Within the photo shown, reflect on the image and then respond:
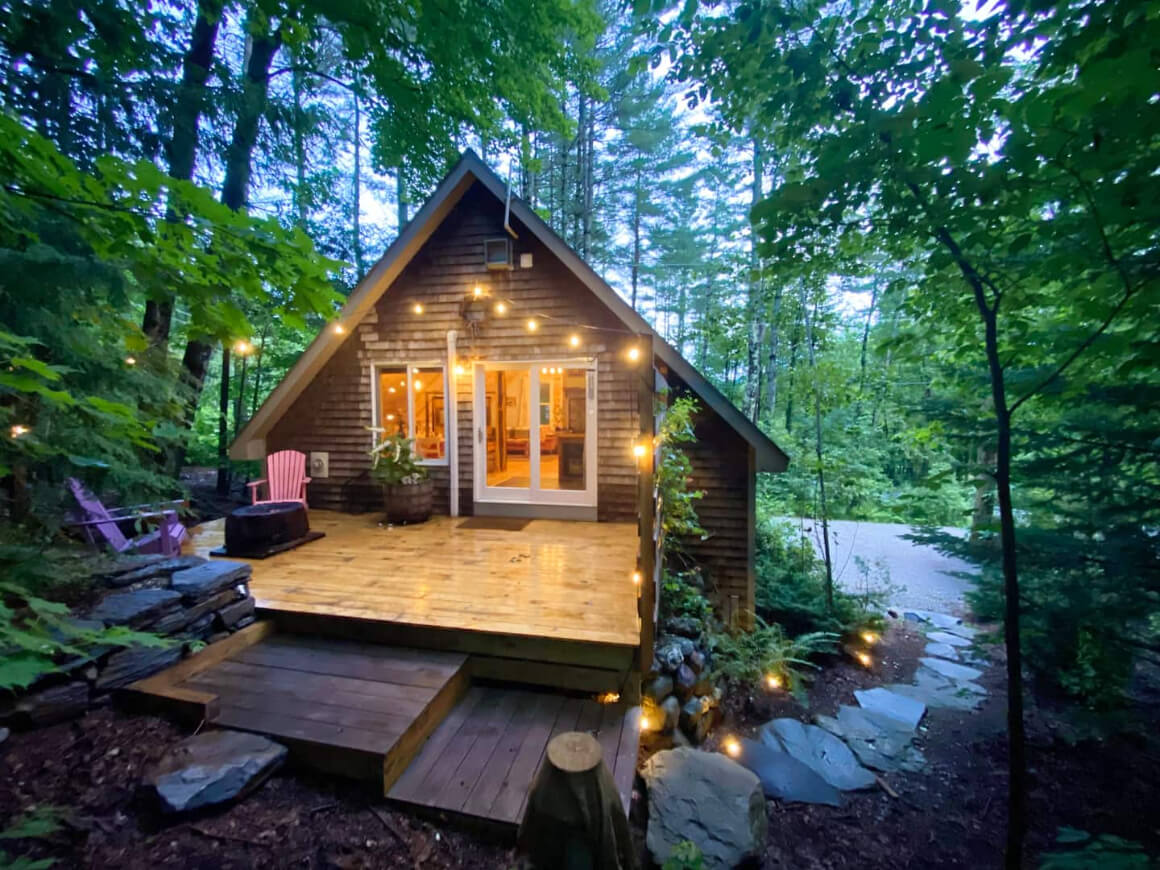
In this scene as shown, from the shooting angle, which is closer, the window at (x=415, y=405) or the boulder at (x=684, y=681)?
the boulder at (x=684, y=681)

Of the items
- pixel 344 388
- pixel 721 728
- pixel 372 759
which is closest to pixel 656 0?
pixel 372 759

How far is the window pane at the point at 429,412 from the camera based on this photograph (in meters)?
6.44

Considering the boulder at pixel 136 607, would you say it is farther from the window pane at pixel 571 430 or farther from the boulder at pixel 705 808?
the window pane at pixel 571 430

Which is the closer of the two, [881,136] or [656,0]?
[881,136]

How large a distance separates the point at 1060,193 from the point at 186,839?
4.10 metres

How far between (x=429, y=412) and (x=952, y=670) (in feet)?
23.1

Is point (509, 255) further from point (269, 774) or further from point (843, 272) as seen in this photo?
point (269, 774)

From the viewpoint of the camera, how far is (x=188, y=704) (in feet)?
7.48

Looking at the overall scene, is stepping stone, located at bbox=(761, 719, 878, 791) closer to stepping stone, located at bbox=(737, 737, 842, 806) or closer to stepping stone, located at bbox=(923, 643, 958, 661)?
stepping stone, located at bbox=(737, 737, 842, 806)

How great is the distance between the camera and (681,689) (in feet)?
11.3

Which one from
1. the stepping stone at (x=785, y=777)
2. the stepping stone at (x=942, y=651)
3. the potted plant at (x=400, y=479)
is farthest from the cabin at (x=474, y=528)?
the stepping stone at (x=942, y=651)

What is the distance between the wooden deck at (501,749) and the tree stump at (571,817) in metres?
0.42

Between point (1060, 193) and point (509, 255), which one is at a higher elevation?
point (509, 255)

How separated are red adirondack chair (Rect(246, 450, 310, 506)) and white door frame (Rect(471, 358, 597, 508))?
2.26 metres
